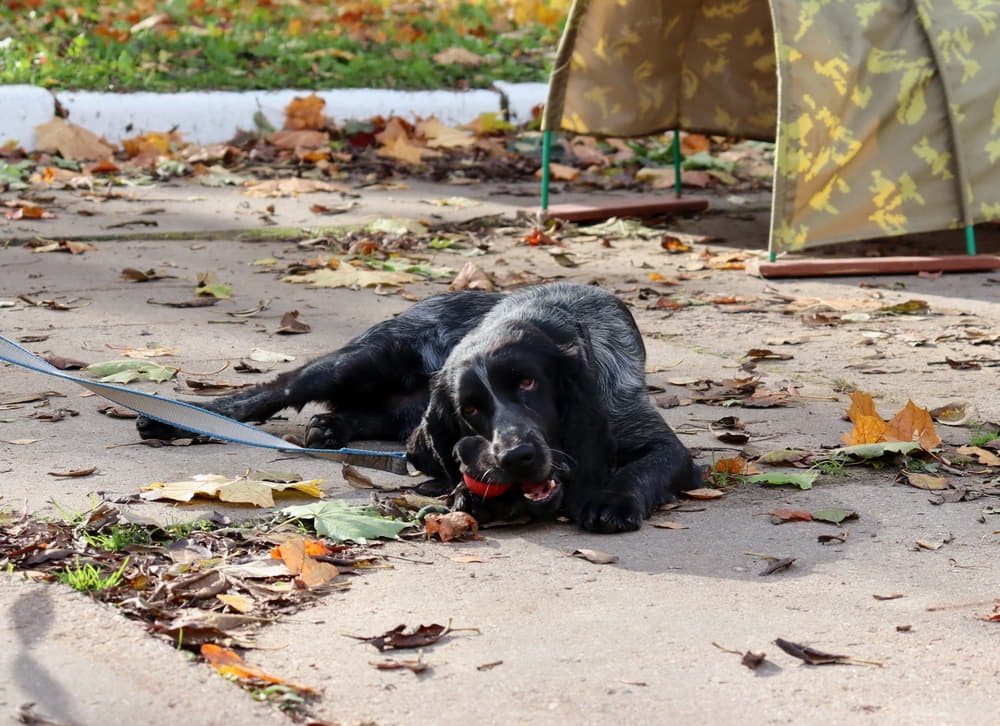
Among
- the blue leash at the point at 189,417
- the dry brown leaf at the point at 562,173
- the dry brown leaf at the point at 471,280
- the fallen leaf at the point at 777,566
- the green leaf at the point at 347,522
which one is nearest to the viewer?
the fallen leaf at the point at 777,566

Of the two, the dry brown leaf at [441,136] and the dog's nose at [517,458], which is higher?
the dry brown leaf at [441,136]

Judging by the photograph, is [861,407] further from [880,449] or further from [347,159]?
[347,159]

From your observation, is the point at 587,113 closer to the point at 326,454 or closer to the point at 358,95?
the point at 358,95

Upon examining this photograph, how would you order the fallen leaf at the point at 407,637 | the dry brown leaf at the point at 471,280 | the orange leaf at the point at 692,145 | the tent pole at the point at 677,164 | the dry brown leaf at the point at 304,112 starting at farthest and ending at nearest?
the orange leaf at the point at 692,145 < the dry brown leaf at the point at 304,112 < the tent pole at the point at 677,164 < the dry brown leaf at the point at 471,280 < the fallen leaf at the point at 407,637

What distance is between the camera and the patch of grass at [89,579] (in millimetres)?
3438

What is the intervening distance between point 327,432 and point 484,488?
1264mm

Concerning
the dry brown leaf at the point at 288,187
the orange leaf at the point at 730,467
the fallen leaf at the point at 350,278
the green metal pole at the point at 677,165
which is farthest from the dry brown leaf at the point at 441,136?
the orange leaf at the point at 730,467

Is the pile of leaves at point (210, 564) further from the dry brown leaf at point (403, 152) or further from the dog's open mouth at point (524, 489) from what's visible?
the dry brown leaf at point (403, 152)

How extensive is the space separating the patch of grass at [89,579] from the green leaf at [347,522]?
625mm

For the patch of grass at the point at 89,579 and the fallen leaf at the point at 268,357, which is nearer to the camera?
the patch of grass at the point at 89,579

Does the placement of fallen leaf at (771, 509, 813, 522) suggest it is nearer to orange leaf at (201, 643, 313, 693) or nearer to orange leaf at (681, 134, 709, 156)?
orange leaf at (201, 643, 313, 693)

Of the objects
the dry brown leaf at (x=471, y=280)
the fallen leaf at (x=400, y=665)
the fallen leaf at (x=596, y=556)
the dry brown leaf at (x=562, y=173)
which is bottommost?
the fallen leaf at (x=596, y=556)

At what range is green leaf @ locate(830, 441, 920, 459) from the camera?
4746 millimetres

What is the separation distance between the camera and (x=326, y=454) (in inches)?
192
